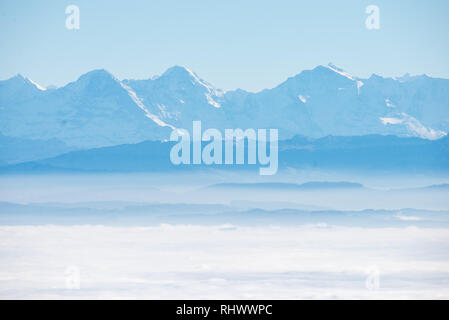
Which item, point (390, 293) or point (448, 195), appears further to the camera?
point (448, 195)

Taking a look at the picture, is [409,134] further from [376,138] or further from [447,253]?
[447,253]

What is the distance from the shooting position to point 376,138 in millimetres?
152750

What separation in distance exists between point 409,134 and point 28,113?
89.7 metres

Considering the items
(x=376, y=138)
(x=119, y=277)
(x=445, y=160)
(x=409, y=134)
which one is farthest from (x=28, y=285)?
(x=409, y=134)

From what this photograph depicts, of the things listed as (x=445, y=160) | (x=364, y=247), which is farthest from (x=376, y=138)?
(x=364, y=247)

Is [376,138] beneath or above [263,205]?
above

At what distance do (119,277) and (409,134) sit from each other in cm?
13733

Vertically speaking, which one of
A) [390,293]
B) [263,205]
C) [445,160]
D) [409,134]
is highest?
[409,134]

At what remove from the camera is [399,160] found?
5197 inches

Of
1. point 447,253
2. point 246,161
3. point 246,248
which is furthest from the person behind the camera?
point 246,161

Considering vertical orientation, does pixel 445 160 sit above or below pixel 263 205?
above

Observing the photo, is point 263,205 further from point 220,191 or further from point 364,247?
point 364,247

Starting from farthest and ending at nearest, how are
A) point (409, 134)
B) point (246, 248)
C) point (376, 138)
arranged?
1. point (409, 134)
2. point (376, 138)
3. point (246, 248)


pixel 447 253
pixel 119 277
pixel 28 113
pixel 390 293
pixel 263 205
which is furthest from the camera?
pixel 28 113
